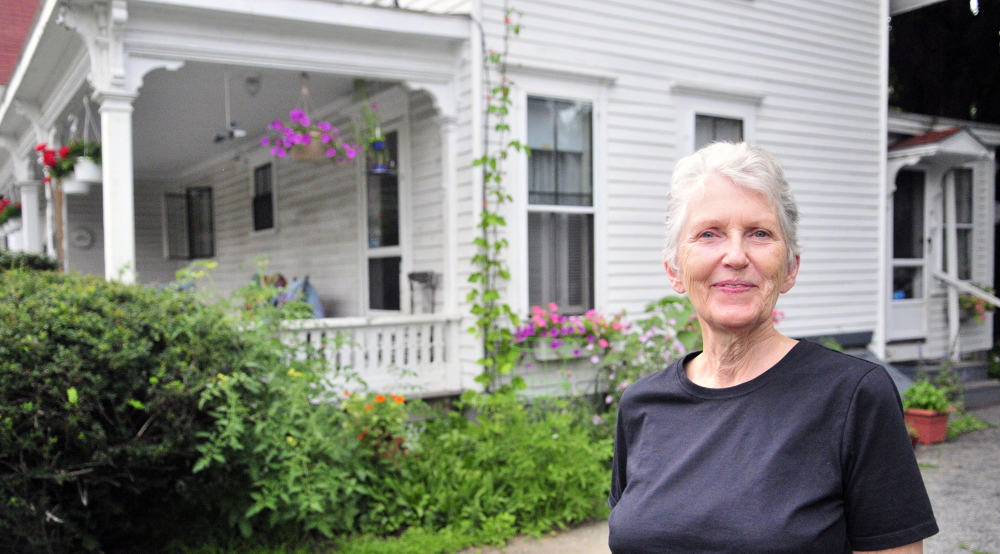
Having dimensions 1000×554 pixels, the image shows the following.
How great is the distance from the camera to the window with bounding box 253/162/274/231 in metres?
9.96

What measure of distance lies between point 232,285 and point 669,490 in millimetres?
10914

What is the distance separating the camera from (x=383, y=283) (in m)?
7.68

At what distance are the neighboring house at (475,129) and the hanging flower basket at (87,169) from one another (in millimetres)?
567

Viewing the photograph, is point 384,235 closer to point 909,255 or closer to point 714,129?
point 714,129

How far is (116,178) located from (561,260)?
356 centimetres

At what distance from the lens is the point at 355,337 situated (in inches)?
236

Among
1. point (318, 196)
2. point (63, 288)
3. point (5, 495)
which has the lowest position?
point (5, 495)

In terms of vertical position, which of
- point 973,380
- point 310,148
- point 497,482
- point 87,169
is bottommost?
point 973,380

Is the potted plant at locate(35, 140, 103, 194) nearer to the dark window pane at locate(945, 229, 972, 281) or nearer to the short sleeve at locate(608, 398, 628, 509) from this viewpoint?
the short sleeve at locate(608, 398, 628, 509)

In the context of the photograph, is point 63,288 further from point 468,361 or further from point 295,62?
point 468,361

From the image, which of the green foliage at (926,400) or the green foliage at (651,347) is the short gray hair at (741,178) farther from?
the green foliage at (926,400)

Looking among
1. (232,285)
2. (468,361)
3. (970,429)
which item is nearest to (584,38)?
(468,361)

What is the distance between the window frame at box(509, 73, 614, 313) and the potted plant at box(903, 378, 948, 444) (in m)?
2.99

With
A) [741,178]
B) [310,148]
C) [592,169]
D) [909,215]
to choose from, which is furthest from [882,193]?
[741,178]
